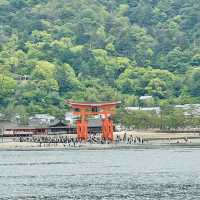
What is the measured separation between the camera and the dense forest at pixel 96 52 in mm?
130250

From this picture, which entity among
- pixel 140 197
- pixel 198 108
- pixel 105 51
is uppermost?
pixel 105 51

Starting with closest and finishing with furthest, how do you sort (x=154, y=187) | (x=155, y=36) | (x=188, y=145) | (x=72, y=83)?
(x=154, y=187), (x=188, y=145), (x=72, y=83), (x=155, y=36)

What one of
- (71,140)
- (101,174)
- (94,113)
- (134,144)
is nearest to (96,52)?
(94,113)

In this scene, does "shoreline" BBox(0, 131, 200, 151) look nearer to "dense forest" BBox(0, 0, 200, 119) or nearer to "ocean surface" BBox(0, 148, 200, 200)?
"ocean surface" BBox(0, 148, 200, 200)

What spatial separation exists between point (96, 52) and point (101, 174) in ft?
286

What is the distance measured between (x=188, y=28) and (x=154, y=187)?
364ft

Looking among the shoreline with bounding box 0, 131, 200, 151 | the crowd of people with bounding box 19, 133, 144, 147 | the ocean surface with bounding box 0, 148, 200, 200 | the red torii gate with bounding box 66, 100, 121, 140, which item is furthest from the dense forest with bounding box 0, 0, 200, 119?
the ocean surface with bounding box 0, 148, 200, 200

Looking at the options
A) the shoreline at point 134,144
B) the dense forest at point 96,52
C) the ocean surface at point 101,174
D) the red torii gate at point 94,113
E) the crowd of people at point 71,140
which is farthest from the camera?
the dense forest at point 96,52

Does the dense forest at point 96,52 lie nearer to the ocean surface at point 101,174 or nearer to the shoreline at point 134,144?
the shoreline at point 134,144

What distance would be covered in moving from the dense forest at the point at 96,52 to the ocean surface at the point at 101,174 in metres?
34.3

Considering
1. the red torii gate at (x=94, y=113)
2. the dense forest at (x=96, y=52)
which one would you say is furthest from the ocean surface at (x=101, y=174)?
the dense forest at (x=96, y=52)

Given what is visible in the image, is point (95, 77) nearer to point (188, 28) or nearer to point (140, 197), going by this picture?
point (188, 28)

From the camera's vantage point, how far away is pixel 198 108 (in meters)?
121

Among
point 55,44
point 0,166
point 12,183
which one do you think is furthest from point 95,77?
point 12,183
